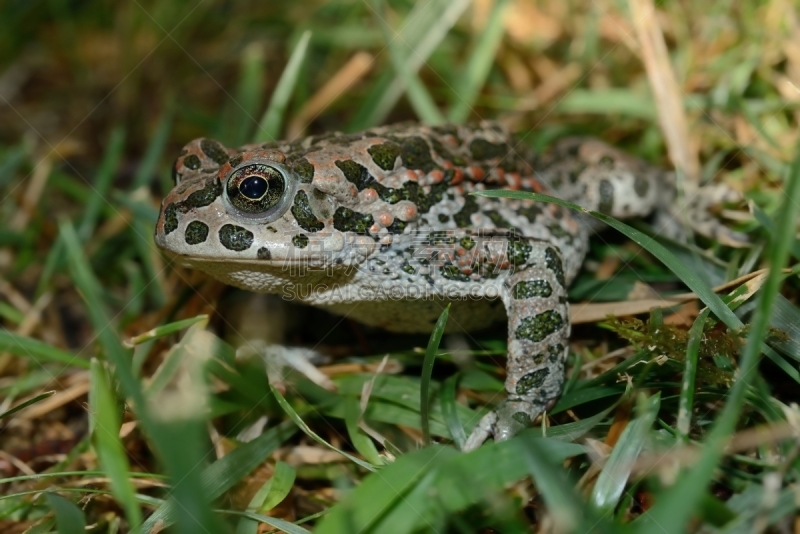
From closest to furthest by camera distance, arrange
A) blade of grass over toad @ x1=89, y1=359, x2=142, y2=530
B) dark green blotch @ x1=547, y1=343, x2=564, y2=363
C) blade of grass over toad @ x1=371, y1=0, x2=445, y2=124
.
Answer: blade of grass over toad @ x1=89, y1=359, x2=142, y2=530 → dark green blotch @ x1=547, y1=343, x2=564, y2=363 → blade of grass over toad @ x1=371, y1=0, x2=445, y2=124

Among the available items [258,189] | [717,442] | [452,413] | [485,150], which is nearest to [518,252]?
[485,150]

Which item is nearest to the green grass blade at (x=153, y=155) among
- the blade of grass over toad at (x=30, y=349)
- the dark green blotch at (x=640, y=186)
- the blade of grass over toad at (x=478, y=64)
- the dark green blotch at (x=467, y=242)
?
the blade of grass over toad at (x=30, y=349)

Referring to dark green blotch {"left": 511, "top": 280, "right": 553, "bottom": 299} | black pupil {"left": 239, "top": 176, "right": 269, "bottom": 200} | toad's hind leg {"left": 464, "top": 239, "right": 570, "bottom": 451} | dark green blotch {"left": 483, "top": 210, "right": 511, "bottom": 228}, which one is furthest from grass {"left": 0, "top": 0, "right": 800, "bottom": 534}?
black pupil {"left": 239, "top": 176, "right": 269, "bottom": 200}

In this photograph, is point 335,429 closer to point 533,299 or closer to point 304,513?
point 304,513

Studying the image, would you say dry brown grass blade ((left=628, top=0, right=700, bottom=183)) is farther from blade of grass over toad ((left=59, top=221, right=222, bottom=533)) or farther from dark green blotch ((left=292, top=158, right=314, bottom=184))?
blade of grass over toad ((left=59, top=221, right=222, bottom=533))

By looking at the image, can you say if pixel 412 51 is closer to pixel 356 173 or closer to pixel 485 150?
pixel 485 150

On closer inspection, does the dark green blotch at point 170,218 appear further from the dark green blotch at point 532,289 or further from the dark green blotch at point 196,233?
the dark green blotch at point 532,289
